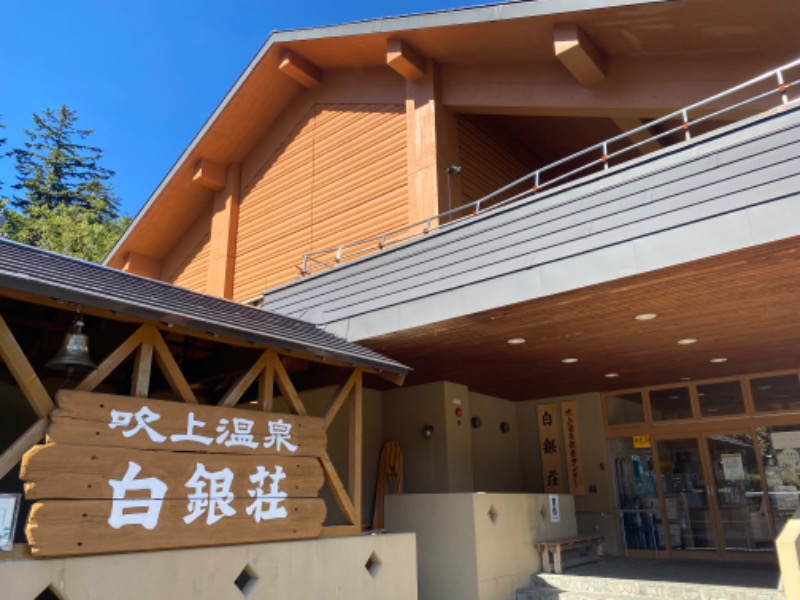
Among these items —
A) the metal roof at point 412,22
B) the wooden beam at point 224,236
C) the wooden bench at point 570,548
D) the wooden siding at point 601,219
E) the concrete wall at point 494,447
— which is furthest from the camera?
the wooden beam at point 224,236

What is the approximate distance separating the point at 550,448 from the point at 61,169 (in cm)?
3519

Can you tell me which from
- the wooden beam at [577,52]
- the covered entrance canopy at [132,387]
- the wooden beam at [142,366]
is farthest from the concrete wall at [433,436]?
the wooden beam at [142,366]

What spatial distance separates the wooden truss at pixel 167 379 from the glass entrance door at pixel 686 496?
6250mm

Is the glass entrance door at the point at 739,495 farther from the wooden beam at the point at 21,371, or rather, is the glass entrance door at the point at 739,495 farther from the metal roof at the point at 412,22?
the wooden beam at the point at 21,371

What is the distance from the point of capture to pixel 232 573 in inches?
202

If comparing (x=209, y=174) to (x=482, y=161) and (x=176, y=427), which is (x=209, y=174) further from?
(x=176, y=427)

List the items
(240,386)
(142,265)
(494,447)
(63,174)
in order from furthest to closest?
(63,174)
(142,265)
(494,447)
(240,386)

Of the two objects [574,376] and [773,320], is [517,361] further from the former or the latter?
[773,320]

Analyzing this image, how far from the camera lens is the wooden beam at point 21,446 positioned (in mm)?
4066

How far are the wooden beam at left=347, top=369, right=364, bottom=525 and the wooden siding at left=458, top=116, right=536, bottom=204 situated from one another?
4729 millimetres

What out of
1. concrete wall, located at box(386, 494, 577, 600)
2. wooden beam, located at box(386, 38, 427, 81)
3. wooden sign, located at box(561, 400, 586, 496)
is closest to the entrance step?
concrete wall, located at box(386, 494, 577, 600)

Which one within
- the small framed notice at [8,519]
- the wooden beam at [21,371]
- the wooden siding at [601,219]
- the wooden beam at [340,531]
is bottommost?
the wooden beam at [340,531]

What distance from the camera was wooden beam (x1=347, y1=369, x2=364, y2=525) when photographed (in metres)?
6.71

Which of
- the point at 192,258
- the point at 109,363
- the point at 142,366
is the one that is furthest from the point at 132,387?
the point at 192,258
